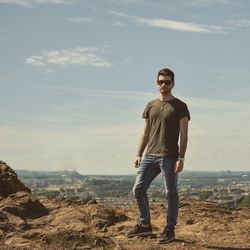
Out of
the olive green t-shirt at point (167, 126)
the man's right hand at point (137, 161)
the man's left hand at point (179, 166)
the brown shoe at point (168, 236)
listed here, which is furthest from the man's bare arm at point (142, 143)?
the brown shoe at point (168, 236)

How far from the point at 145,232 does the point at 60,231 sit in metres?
1.48

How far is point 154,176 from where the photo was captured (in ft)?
27.9

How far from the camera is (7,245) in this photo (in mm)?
8016

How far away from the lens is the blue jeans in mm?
8039

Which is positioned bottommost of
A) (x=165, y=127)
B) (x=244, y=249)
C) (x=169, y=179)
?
(x=244, y=249)

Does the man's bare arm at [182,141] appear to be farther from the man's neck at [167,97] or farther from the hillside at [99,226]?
the hillside at [99,226]

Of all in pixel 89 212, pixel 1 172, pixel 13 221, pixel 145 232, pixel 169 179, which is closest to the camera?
pixel 169 179

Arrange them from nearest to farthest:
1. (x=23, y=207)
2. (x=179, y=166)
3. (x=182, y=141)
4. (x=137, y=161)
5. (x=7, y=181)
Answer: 1. (x=179, y=166)
2. (x=182, y=141)
3. (x=137, y=161)
4. (x=23, y=207)
5. (x=7, y=181)

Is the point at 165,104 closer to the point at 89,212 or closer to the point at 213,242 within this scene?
the point at 213,242

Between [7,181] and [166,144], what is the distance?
561 cm

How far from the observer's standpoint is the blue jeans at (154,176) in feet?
26.4

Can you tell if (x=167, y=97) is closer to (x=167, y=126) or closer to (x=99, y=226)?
(x=167, y=126)

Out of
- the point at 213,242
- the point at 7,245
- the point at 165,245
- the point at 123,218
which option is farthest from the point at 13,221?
the point at 213,242

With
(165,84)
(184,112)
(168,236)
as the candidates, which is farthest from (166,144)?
(168,236)
